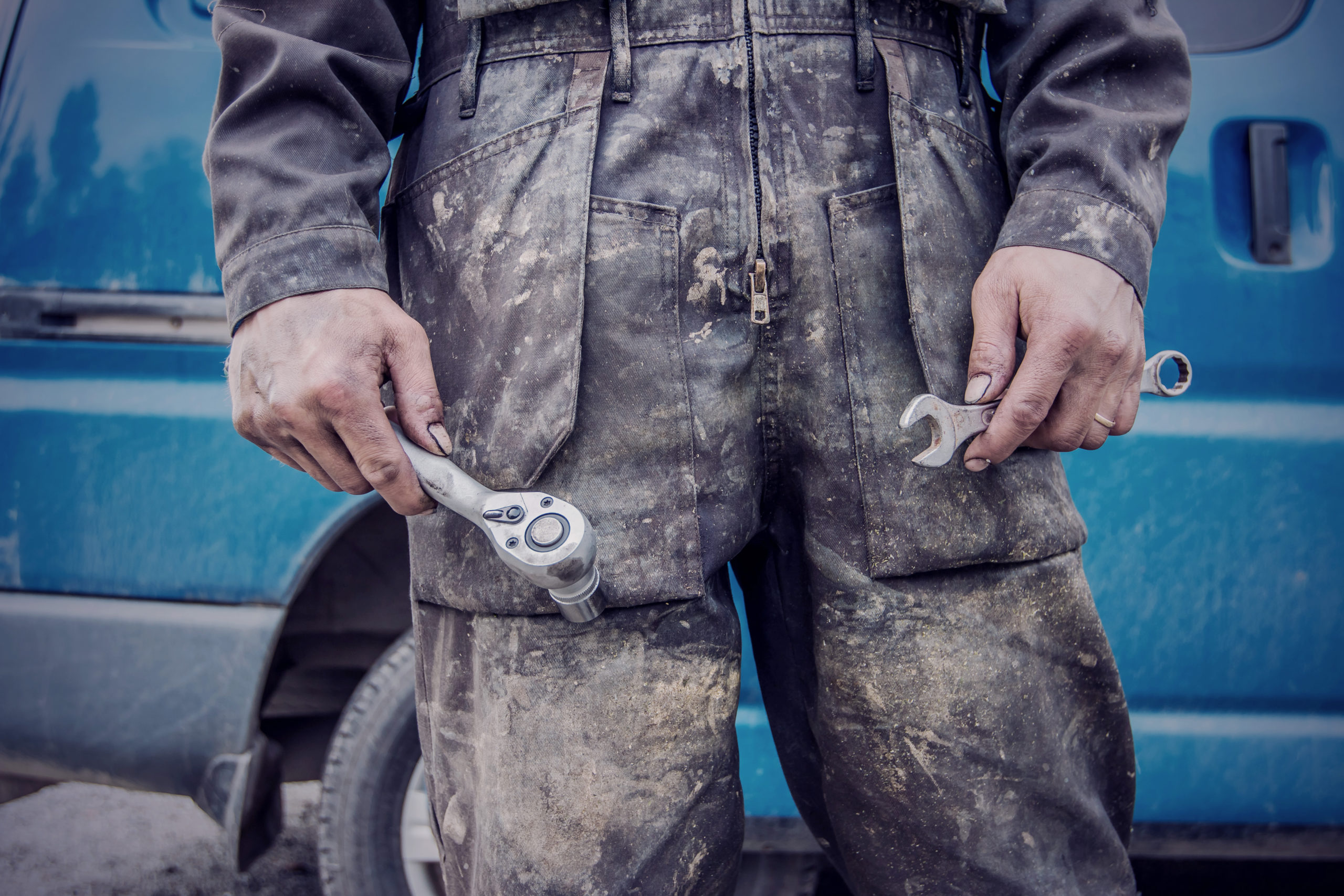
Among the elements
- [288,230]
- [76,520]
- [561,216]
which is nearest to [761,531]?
[561,216]

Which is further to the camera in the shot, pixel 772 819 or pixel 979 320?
pixel 772 819

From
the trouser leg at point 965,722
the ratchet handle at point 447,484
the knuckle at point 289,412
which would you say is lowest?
the trouser leg at point 965,722

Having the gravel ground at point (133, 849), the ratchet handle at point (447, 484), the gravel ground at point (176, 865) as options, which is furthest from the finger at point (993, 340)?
the gravel ground at point (133, 849)

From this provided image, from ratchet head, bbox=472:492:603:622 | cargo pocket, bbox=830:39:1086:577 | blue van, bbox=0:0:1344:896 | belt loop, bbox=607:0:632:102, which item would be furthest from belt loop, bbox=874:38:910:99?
blue van, bbox=0:0:1344:896

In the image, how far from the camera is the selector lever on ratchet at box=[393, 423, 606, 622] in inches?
26.4

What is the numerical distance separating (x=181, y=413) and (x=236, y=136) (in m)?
0.86

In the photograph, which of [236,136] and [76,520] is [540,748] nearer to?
[236,136]

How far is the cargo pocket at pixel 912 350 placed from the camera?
787mm

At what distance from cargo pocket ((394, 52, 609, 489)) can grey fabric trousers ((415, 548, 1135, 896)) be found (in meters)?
0.16

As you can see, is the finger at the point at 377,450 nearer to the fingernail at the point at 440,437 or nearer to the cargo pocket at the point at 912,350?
the fingernail at the point at 440,437

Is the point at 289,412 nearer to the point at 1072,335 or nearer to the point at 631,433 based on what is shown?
the point at 631,433

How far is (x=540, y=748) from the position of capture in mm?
769

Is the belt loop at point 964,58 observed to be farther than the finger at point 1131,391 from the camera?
Yes

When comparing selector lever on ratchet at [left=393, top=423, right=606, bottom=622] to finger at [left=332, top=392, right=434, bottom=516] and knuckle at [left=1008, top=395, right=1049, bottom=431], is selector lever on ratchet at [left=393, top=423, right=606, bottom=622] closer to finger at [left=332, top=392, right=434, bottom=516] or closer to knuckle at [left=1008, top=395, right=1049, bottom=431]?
finger at [left=332, top=392, right=434, bottom=516]
